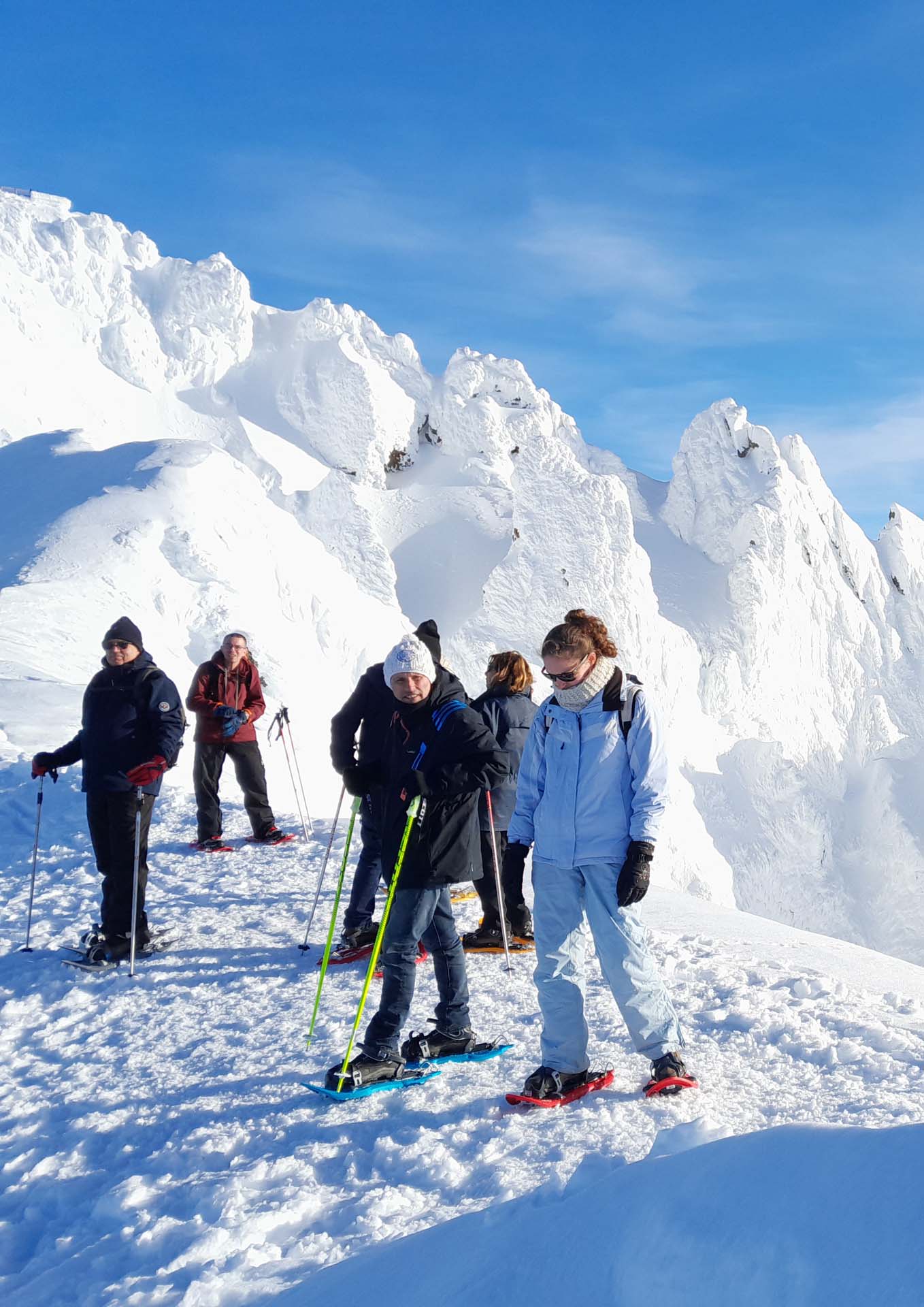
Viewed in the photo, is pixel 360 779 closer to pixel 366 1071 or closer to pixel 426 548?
pixel 366 1071

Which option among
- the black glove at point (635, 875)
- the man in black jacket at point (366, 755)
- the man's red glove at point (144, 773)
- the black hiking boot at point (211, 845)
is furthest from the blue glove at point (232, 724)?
the black glove at point (635, 875)

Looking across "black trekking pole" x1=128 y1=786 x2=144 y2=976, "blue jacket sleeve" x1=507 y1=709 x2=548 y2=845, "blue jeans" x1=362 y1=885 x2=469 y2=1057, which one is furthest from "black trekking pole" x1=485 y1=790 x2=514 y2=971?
"black trekking pole" x1=128 y1=786 x2=144 y2=976

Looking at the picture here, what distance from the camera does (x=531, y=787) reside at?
14.0 feet

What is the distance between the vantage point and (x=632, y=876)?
3.79m

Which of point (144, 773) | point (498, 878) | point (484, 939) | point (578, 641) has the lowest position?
point (484, 939)

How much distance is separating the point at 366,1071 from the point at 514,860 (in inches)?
43.5

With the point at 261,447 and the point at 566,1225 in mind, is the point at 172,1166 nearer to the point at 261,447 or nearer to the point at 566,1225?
the point at 566,1225

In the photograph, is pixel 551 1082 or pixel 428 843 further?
pixel 428 843

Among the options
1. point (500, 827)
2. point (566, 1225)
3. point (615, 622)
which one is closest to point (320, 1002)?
point (500, 827)

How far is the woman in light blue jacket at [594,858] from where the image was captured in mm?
3941

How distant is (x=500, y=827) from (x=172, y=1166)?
319cm

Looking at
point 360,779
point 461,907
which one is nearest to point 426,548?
point 461,907

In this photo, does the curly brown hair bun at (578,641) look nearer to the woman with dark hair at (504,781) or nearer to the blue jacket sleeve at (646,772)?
the blue jacket sleeve at (646,772)

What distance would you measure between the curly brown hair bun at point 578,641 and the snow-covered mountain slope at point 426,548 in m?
9.53
